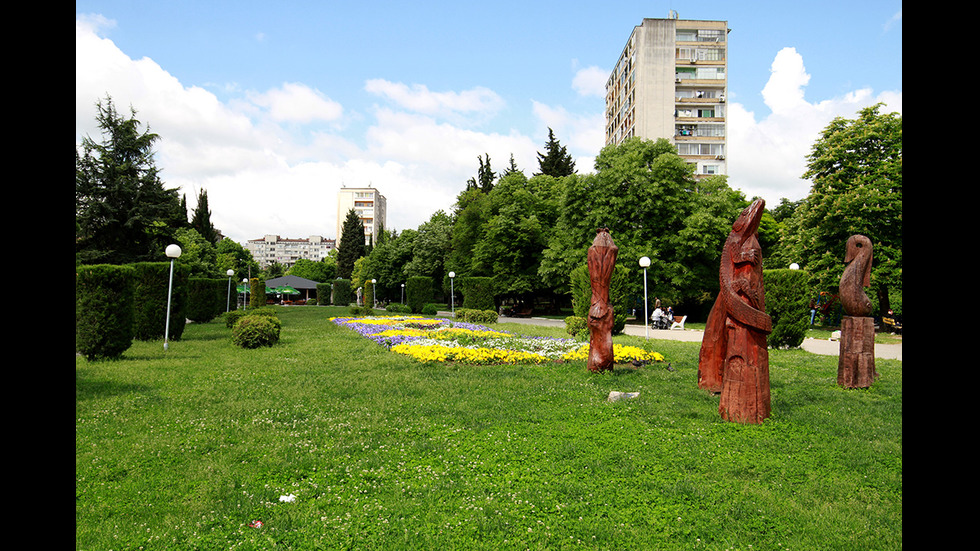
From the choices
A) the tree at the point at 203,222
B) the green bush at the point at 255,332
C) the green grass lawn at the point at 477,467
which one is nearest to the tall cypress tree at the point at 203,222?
the tree at the point at 203,222

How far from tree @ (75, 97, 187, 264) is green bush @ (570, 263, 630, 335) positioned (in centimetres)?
2760

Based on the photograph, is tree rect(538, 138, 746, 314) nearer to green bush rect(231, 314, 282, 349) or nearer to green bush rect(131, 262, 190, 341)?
green bush rect(231, 314, 282, 349)

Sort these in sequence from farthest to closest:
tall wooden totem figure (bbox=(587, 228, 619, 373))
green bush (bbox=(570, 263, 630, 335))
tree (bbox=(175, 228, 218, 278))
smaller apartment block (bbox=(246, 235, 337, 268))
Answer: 1. smaller apartment block (bbox=(246, 235, 337, 268))
2. tree (bbox=(175, 228, 218, 278))
3. green bush (bbox=(570, 263, 630, 335))
4. tall wooden totem figure (bbox=(587, 228, 619, 373))

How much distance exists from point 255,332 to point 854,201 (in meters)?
26.1

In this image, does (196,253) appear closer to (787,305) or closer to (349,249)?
(349,249)

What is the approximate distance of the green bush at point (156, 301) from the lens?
53.2ft

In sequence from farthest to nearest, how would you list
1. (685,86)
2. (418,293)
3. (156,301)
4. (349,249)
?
(349,249)
(685,86)
(418,293)
(156,301)

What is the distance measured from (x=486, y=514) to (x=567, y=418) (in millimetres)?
3157

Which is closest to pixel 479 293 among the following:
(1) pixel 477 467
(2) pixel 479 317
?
→ (2) pixel 479 317

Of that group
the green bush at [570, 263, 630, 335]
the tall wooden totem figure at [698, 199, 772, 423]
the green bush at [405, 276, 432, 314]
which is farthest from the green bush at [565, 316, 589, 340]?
the green bush at [405, 276, 432, 314]

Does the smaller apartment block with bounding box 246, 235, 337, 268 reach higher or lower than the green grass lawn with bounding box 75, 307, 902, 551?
higher

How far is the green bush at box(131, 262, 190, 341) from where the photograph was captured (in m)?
16.2

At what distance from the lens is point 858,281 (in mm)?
9641
